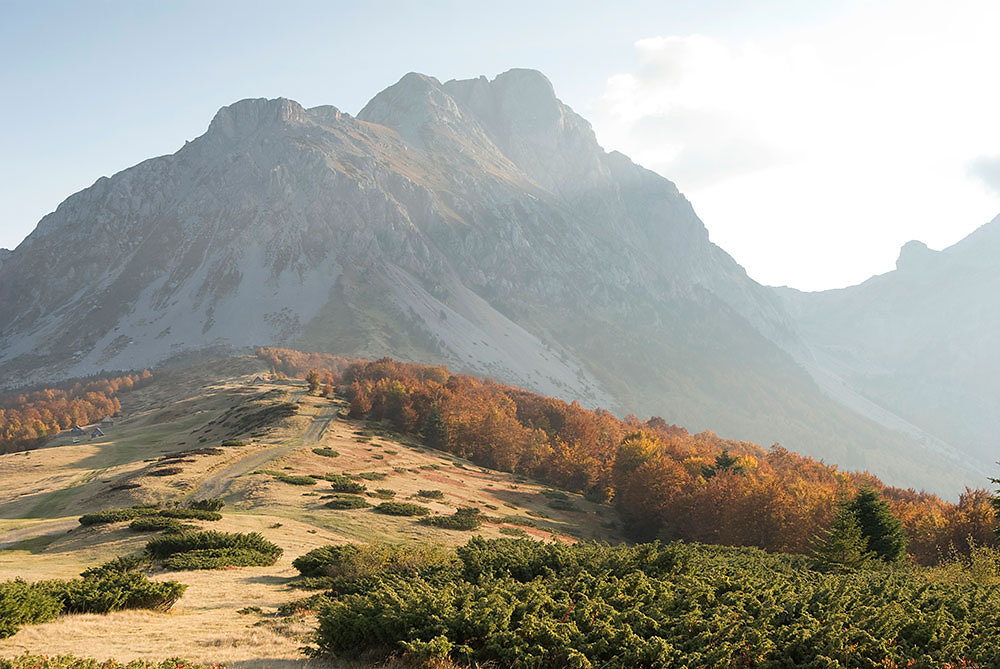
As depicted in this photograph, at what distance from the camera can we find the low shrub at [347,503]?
135 ft

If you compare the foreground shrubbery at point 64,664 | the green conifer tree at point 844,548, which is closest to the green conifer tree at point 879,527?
the green conifer tree at point 844,548

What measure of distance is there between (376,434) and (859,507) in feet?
204

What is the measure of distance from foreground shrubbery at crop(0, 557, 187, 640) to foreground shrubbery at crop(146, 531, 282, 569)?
4.30 metres

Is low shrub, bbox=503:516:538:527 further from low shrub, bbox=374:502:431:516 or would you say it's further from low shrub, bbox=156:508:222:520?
low shrub, bbox=156:508:222:520

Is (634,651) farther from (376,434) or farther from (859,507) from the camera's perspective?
(376,434)

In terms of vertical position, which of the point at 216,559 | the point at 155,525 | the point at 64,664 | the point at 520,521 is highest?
the point at 64,664

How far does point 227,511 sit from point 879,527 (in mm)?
48175

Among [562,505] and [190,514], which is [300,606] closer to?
[190,514]

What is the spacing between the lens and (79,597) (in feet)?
53.6

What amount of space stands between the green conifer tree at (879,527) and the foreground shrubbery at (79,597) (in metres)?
44.8

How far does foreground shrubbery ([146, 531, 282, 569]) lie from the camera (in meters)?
24.1

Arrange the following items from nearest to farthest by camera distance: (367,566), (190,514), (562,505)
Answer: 1. (367,566)
2. (190,514)
3. (562,505)

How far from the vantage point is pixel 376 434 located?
84.6 metres

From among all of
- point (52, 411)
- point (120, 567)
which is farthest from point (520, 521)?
point (52, 411)
